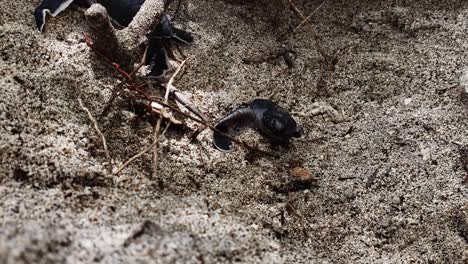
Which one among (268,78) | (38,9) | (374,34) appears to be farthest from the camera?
(374,34)

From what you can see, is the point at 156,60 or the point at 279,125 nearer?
the point at 279,125

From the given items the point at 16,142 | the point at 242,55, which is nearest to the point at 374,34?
the point at 242,55

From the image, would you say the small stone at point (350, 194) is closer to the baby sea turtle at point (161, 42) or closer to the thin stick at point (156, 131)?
the thin stick at point (156, 131)

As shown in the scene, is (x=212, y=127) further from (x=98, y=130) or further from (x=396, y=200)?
(x=396, y=200)

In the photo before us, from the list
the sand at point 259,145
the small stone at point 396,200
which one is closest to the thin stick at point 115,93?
the sand at point 259,145

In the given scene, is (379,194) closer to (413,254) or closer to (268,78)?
(413,254)

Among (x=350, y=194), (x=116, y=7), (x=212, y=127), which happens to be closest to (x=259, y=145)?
(x=212, y=127)
